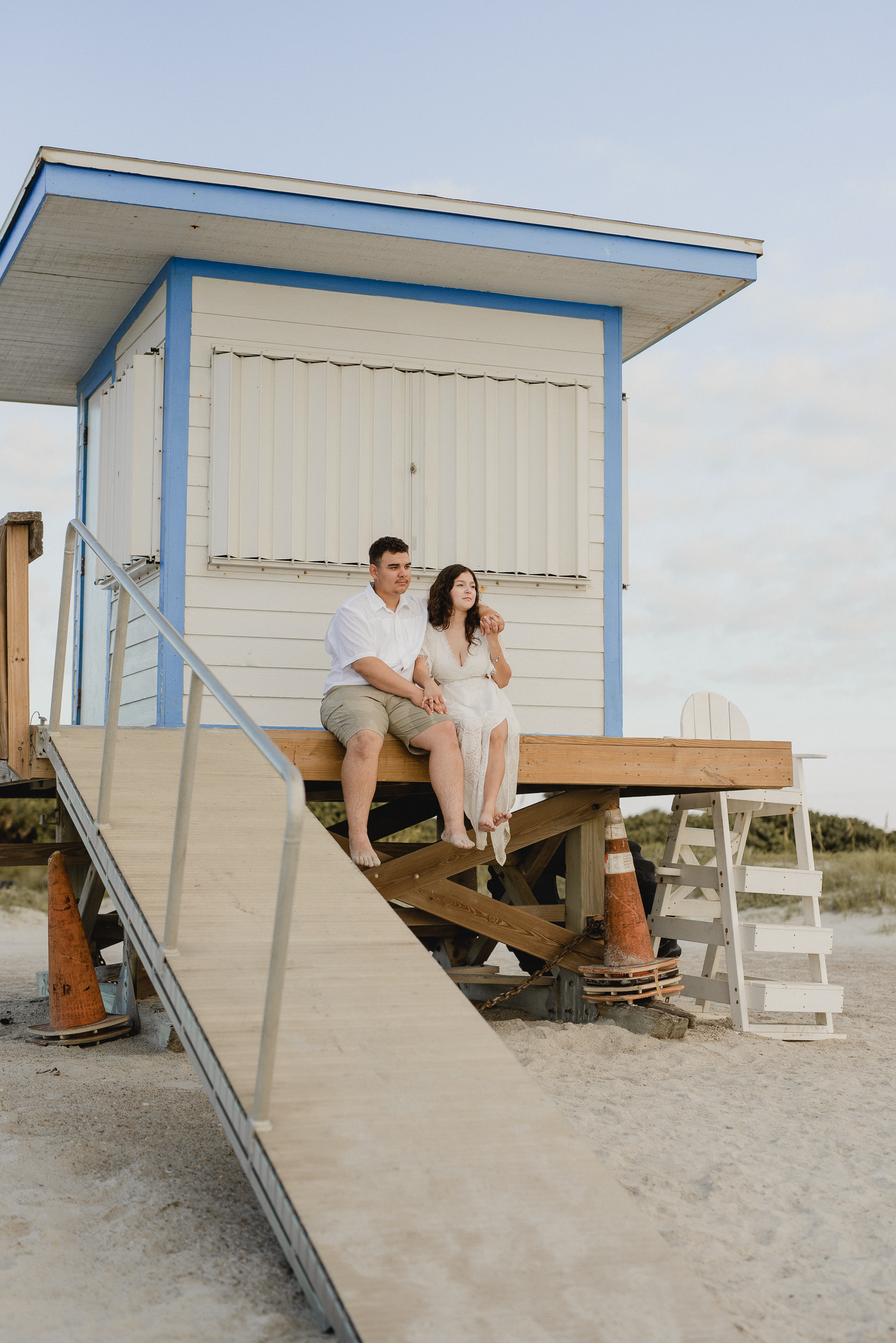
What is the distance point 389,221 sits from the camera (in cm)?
589

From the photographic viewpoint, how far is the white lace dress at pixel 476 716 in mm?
5246

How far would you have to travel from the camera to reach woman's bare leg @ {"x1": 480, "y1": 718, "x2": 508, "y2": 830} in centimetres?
518

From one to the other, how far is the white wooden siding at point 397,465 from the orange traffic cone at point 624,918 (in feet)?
5.32

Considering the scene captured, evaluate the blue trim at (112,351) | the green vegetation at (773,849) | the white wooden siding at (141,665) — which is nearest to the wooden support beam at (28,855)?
the white wooden siding at (141,665)

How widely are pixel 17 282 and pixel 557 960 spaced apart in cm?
433

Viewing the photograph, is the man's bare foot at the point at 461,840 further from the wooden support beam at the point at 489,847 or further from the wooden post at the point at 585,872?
the wooden post at the point at 585,872

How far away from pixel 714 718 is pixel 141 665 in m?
3.05

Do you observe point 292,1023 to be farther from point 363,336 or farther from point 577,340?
point 577,340

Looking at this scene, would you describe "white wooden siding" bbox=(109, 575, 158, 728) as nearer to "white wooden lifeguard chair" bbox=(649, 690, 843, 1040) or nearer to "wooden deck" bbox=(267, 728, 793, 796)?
"wooden deck" bbox=(267, 728, 793, 796)

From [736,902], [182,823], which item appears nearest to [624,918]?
[736,902]

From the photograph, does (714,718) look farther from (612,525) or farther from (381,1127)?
(381,1127)

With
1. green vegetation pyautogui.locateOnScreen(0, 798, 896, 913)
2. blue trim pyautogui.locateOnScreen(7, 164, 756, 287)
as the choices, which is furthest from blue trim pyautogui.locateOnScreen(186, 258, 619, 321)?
green vegetation pyautogui.locateOnScreen(0, 798, 896, 913)

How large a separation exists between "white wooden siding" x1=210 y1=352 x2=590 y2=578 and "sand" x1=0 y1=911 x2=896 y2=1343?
2420 millimetres

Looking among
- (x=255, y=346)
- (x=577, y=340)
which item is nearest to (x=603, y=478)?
(x=577, y=340)
